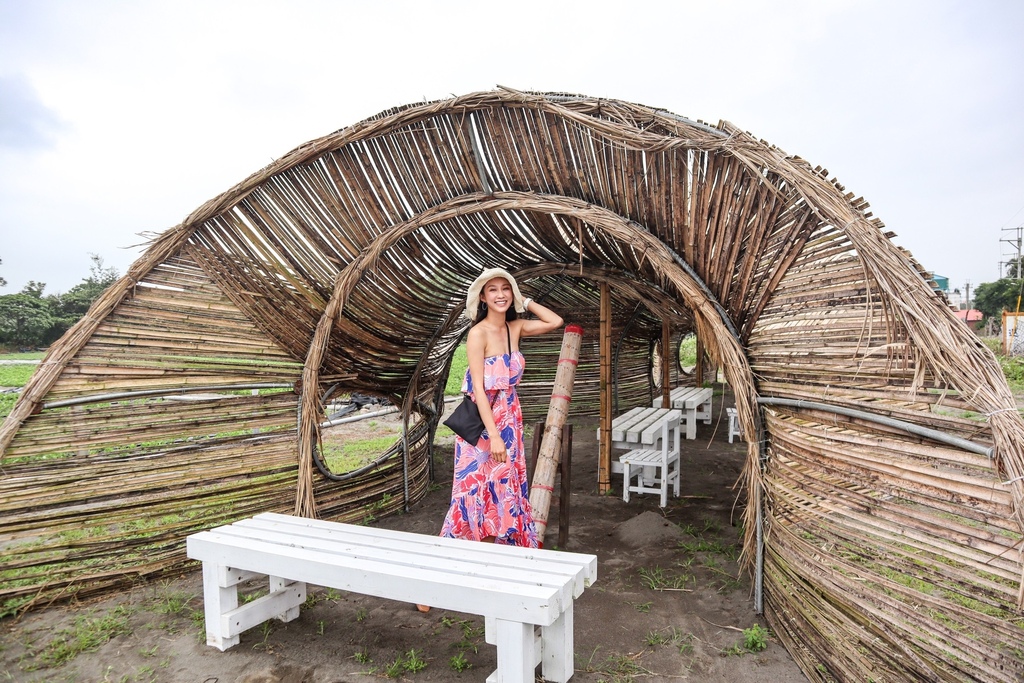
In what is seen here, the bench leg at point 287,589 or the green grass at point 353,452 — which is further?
the green grass at point 353,452

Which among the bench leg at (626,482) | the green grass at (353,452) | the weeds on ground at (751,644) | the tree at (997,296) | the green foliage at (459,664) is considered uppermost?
the tree at (997,296)

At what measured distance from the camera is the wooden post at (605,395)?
206 inches

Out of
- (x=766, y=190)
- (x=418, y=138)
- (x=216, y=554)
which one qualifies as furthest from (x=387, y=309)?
(x=766, y=190)

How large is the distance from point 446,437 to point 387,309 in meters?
4.08

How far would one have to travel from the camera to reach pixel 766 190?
8.66ft

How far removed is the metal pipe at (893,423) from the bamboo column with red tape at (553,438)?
1.37 m

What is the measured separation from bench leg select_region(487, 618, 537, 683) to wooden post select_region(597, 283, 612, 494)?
318 cm

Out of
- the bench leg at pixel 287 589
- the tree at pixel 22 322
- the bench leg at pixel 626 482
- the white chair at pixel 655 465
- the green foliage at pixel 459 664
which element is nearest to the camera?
the green foliage at pixel 459 664

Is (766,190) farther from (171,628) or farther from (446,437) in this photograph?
(446,437)

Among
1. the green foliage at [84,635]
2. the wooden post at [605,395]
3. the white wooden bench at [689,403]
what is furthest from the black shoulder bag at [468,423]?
the white wooden bench at [689,403]

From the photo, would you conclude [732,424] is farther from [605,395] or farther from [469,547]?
[469,547]

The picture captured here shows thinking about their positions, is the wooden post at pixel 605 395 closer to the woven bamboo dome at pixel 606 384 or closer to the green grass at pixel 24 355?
the woven bamboo dome at pixel 606 384

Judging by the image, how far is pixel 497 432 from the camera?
314 cm

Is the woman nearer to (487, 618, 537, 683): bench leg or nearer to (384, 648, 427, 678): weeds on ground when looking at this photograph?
(384, 648, 427, 678): weeds on ground
